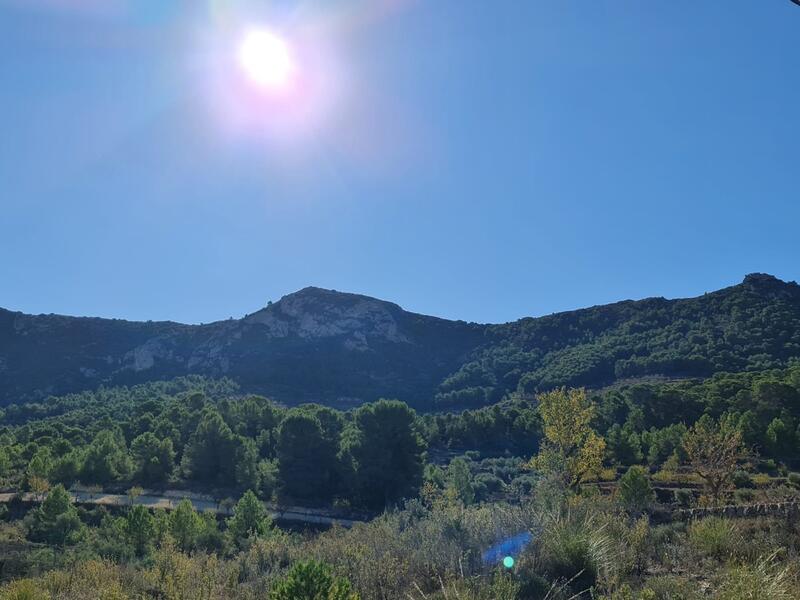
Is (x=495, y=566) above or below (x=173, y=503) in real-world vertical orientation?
above

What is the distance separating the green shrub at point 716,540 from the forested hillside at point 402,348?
5472 cm

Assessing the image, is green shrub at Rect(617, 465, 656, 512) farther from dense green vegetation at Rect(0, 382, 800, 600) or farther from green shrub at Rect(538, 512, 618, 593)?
green shrub at Rect(538, 512, 618, 593)

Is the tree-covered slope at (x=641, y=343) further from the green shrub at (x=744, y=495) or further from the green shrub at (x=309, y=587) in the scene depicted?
the green shrub at (x=309, y=587)

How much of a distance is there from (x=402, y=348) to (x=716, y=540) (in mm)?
97015

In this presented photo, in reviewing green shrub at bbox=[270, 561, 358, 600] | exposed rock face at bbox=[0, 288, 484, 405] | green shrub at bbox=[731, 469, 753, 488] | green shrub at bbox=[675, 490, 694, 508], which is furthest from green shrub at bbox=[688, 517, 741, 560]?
exposed rock face at bbox=[0, 288, 484, 405]

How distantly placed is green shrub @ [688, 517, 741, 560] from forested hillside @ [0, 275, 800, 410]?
54721 millimetres

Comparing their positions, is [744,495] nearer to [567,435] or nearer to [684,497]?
[684,497]

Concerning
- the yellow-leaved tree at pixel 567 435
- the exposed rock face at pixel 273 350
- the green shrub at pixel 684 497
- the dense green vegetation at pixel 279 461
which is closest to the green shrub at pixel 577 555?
the yellow-leaved tree at pixel 567 435

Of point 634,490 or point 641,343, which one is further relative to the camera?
point 641,343

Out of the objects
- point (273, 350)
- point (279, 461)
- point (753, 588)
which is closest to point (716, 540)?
point (753, 588)

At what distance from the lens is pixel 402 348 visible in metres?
106

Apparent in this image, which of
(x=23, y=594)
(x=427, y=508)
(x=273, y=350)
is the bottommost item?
(x=427, y=508)

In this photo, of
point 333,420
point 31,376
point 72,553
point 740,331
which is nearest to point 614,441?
point 333,420

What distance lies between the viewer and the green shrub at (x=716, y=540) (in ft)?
30.1
